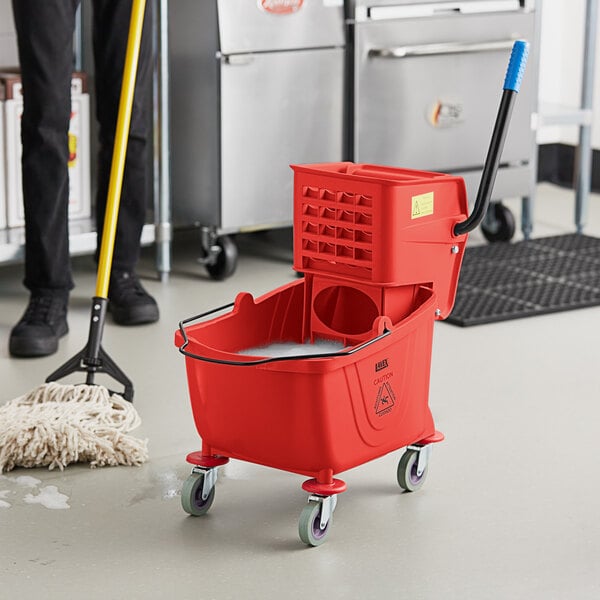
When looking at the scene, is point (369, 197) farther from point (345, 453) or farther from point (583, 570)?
point (583, 570)

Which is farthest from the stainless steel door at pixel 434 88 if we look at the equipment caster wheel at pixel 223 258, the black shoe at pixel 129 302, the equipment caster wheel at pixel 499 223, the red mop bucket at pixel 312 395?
the red mop bucket at pixel 312 395

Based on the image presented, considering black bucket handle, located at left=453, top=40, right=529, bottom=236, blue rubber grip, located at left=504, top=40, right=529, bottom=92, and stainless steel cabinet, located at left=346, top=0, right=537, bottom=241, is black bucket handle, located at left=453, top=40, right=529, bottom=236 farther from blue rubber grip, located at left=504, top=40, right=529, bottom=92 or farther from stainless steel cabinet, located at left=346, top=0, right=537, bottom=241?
stainless steel cabinet, located at left=346, top=0, right=537, bottom=241

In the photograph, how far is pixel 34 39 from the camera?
2.53 meters

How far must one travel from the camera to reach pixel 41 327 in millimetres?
2604

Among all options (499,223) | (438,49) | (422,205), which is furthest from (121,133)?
(499,223)

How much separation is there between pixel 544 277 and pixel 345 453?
5.75 feet

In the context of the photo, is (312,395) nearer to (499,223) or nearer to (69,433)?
(69,433)

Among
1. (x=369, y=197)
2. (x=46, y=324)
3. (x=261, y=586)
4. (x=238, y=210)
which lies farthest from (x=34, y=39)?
(x=261, y=586)

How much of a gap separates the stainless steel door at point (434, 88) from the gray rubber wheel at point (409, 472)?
1604mm

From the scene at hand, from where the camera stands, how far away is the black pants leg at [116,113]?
8.94 ft

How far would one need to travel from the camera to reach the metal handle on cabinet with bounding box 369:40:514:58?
3.31 meters

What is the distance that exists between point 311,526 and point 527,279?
176 centimetres

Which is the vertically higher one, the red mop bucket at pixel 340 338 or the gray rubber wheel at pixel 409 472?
the red mop bucket at pixel 340 338

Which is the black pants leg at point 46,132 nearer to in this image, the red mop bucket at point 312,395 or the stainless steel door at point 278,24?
the stainless steel door at point 278,24
